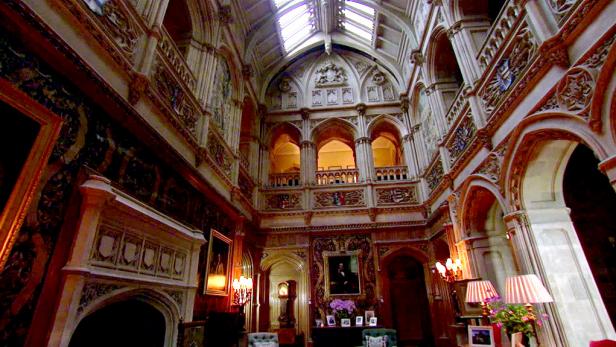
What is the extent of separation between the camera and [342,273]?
34.4 feet

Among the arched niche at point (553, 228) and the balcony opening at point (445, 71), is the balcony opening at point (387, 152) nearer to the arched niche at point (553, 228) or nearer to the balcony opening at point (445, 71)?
the balcony opening at point (445, 71)

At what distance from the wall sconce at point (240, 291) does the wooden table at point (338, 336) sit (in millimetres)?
2601

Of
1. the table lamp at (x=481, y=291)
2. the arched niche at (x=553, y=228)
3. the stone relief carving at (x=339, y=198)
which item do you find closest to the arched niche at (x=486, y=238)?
the arched niche at (x=553, y=228)

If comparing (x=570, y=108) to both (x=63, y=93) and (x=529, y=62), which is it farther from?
(x=63, y=93)

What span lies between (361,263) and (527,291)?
6960mm

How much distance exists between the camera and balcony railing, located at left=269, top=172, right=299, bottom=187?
39.9 feet

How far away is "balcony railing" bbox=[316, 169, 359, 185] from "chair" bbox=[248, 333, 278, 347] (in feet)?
19.1

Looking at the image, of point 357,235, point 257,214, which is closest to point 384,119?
point 357,235

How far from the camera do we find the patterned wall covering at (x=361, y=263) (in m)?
10.1

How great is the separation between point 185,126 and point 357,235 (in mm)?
7251

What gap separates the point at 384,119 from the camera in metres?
13.0

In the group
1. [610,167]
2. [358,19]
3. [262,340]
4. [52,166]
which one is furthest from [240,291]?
[358,19]

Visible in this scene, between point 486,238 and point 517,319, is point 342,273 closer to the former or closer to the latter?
point 486,238

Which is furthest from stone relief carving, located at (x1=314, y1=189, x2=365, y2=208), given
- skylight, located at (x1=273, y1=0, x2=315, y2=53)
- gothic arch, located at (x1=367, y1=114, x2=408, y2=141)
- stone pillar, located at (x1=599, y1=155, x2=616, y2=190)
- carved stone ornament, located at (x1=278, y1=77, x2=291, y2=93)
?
stone pillar, located at (x1=599, y1=155, x2=616, y2=190)
